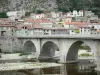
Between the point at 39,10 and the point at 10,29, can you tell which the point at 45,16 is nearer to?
the point at 39,10

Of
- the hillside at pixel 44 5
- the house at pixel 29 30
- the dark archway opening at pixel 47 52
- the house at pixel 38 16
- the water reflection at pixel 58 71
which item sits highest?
the hillside at pixel 44 5

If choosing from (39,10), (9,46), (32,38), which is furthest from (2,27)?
(39,10)

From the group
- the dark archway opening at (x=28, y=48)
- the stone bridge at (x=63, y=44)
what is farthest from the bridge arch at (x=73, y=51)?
the dark archway opening at (x=28, y=48)

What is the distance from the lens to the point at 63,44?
164 feet

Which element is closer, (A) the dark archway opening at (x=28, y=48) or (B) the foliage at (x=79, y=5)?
(A) the dark archway opening at (x=28, y=48)

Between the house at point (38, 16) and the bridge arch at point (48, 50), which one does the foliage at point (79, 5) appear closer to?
the house at point (38, 16)

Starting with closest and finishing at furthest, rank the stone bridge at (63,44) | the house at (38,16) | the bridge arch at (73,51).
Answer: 1. the stone bridge at (63,44)
2. the bridge arch at (73,51)
3. the house at (38,16)

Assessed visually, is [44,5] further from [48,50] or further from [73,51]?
[73,51]

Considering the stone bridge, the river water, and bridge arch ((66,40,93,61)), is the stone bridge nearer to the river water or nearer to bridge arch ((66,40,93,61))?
bridge arch ((66,40,93,61))

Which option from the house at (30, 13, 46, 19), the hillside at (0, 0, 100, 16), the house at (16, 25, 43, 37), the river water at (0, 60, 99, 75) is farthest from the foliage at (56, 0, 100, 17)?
the river water at (0, 60, 99, 75)

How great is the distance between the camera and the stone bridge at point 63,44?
139 ft

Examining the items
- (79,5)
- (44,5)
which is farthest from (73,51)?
(79,5)

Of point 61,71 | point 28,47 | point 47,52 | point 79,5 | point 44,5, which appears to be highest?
point 79,5

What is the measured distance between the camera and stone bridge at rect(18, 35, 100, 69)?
42.2m
